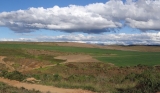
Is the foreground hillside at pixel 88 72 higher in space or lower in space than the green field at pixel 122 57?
higher

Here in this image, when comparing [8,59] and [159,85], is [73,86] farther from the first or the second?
[8,59]

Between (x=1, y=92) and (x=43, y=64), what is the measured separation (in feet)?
133

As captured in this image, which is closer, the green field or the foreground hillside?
the foreground hillside

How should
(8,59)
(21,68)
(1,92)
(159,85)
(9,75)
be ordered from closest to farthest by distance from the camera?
(1,92)
(159,85)
(9,75)
(21,68)
(8,59)

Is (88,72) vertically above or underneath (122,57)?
above

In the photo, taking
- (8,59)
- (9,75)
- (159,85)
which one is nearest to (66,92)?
(159,85)

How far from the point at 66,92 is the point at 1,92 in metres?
5.89

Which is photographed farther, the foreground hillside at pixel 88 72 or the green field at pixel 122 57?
the green field at pixel 122 57

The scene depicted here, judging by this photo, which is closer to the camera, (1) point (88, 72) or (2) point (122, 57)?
(1) point (88, 72)

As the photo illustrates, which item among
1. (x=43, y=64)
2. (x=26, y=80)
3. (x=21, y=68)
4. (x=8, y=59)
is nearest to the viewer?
(x=26, y=80)

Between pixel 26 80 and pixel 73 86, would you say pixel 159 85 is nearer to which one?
pixel 73 86

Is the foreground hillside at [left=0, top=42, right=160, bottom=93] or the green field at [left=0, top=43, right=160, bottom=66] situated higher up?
the foreground hillside at [left=0, top=42, right=160, bottom=93]

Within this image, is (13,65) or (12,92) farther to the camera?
(13,65)

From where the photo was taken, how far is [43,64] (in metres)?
55.2
